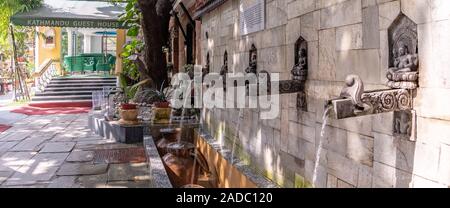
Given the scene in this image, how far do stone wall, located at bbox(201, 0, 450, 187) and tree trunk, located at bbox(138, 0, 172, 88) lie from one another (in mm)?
6165

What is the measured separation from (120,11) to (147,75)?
4981mm

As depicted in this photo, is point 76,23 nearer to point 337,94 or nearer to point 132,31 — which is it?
point 132,31

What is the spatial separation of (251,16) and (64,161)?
3.82m

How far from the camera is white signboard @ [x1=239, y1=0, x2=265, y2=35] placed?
16.0 feet

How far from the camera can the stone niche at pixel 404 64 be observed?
236 centimetres

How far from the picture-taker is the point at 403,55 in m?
2.46

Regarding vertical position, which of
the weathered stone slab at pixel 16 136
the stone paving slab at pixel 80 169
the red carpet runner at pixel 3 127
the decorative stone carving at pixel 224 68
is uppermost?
the decorative stone carving at pixel 224 68

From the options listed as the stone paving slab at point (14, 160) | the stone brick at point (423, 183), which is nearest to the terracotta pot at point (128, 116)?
the stone paving slab at point (14, 160)

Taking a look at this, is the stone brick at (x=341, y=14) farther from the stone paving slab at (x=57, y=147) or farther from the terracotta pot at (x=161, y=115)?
the stone paving slab at (x=57, y=147)

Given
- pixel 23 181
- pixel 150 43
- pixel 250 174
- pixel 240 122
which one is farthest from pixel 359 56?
pixel 150 43

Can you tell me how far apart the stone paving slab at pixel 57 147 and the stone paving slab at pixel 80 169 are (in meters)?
1.27

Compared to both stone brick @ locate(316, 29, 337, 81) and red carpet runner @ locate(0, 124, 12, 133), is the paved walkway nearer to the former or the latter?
red carpet runner @ locate(0, 124, 12, 133)

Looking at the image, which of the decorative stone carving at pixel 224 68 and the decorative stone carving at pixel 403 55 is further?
the decorative stone carving at pixel 224 68
